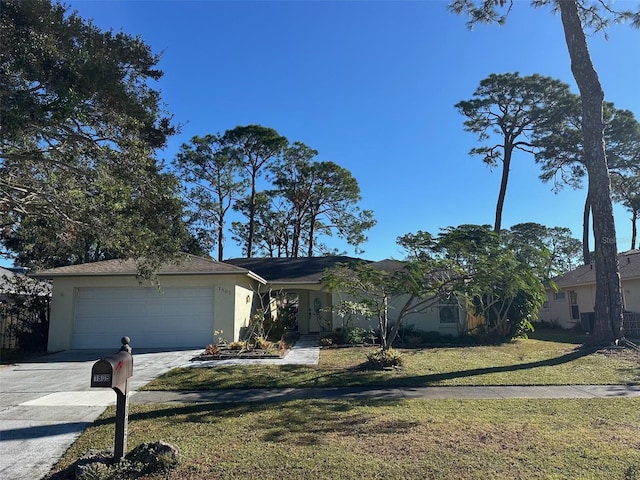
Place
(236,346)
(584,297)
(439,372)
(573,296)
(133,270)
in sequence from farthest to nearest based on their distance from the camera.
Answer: (573,296)
(584,297)
(133,270)
(236,346)
(439,372)

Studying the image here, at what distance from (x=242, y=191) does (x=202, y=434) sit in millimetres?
27887

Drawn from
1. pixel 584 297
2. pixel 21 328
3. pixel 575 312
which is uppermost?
pixel 584 297

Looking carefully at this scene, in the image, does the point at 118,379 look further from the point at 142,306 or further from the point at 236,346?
the point at 142,306

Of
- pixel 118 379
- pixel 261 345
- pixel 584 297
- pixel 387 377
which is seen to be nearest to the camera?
pixel 118 379

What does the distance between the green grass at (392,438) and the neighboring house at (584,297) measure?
14951mm

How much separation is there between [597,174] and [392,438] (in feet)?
43.2

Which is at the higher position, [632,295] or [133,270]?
[133,270]

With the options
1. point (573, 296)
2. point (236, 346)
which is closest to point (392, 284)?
point (236, 346)

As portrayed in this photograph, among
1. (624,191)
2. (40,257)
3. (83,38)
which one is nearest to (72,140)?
(83,38)

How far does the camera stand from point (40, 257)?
A: 2023 cm

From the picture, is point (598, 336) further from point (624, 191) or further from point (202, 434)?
point (624, 191)

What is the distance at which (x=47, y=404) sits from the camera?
757 cm

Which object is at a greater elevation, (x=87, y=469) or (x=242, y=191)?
(x=242, y=191)

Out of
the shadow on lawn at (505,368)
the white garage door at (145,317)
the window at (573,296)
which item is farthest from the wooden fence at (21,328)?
the window at (573,296)
